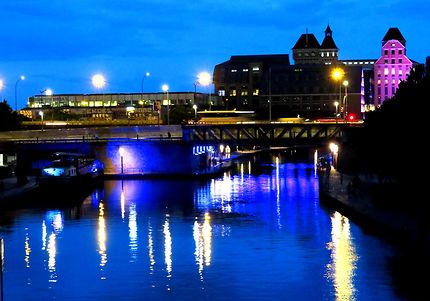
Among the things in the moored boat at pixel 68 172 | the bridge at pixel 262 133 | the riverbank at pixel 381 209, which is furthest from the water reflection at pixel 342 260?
the bridge at pixel 262 133

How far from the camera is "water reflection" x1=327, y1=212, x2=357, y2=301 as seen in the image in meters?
31.2

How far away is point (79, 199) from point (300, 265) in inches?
1472

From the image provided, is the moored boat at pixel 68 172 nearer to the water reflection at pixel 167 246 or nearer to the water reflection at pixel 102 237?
the water reflection at pixel 102 237

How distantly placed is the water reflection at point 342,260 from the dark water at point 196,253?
0.06 metres

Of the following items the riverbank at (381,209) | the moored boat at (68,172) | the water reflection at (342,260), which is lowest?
the water reflection at (342,260)

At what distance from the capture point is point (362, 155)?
76375 mm

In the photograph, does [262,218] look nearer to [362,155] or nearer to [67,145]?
[362,155]

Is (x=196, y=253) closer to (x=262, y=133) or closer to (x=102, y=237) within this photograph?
(x=102, y=237)

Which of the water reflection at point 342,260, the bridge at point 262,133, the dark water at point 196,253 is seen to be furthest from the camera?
the bridge at point 262,133

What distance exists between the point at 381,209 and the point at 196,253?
1598cm

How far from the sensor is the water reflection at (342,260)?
31158 millimetres

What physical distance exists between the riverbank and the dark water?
3.72 feet

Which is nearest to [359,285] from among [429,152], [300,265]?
[300,265]

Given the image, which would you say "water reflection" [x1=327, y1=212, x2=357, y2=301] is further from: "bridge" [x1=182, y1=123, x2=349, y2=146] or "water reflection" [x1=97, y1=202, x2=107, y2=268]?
"bridge" [x1=182, y1=123, x2=349, y2=146]
